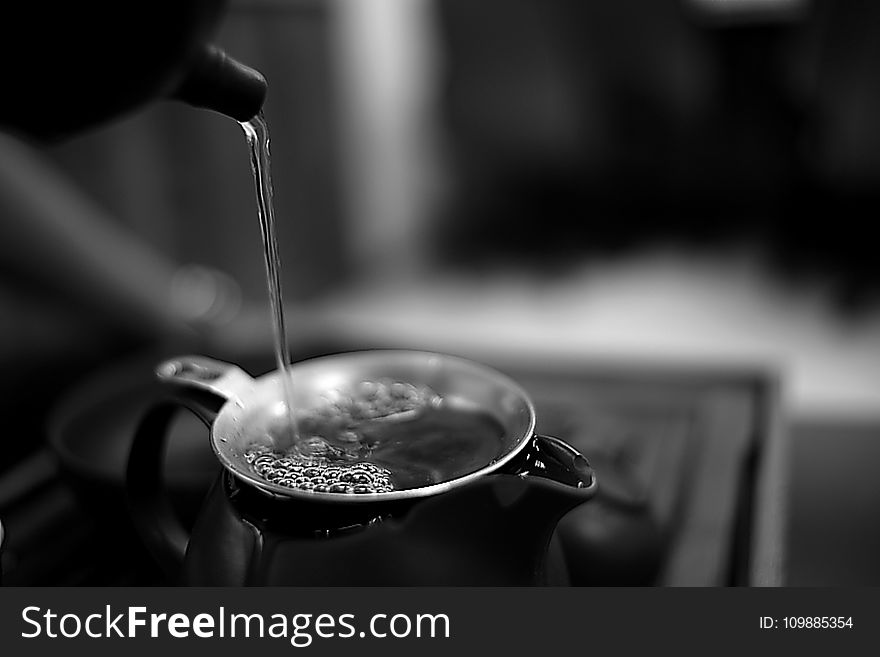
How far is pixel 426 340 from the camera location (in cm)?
Answer: 113

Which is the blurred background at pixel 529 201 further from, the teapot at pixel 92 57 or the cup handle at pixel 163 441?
the teapot at pixel 92 57

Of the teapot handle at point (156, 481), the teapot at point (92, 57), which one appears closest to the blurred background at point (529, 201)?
the teapot handle at point (156, 481)

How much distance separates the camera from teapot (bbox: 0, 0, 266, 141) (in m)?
0.36

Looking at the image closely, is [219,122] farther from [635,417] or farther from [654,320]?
[635,417]

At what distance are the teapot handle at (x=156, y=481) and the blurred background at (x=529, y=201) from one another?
0.59 m

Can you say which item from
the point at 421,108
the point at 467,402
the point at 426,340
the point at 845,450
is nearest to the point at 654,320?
the point at 845,450

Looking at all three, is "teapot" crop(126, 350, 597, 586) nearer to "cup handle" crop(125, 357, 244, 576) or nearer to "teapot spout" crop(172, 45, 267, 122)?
"cup handle" crop(125, 357, 244, 576)

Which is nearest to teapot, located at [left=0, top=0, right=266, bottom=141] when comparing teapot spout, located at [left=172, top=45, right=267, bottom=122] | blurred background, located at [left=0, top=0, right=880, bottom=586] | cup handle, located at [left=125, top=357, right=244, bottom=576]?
teapot spout, located at [left=172, top=45, right=267, bottom=122]

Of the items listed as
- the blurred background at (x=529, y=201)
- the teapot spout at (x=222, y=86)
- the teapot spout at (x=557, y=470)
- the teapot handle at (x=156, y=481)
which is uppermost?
the teapot spout at (x=222, y=86)

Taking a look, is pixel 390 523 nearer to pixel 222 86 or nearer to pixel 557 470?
pixel 557 470

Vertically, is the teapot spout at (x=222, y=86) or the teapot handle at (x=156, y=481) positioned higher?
the teapot spout at (x=222, y=86)

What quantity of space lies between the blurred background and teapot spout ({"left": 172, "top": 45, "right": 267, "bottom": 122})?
0.68 meters

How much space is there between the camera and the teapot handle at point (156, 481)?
0.51 metres

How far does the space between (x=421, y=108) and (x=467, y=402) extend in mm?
2595
